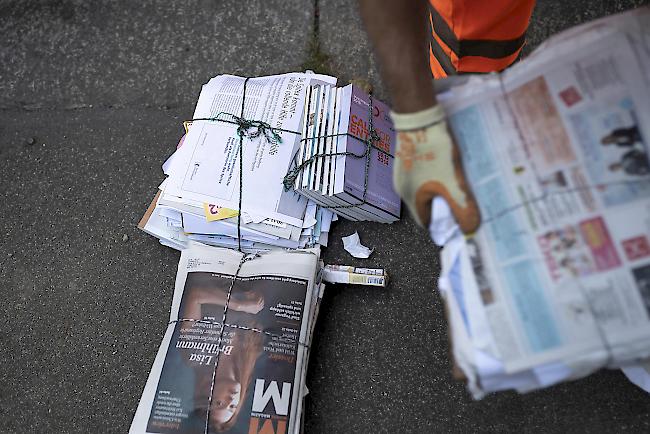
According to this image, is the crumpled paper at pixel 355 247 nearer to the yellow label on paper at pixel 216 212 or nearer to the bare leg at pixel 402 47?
the yellow label on paper at pixel 216 212

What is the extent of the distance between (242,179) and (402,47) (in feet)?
2.50

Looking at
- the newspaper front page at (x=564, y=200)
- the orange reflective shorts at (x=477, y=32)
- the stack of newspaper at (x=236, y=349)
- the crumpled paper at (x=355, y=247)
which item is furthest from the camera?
the crumpled paper at (x=355, y=247)

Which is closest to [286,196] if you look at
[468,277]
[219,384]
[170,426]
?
[219,384]

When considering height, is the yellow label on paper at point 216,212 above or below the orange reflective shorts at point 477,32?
below

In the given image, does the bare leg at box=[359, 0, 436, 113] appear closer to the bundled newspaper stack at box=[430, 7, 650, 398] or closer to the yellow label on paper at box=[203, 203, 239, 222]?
the bundled newspaper stack at box=[430, 7, 650, 398]

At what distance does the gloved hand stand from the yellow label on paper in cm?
68

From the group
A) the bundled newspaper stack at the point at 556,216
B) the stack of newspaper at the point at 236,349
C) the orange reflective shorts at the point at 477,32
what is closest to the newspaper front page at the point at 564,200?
the bundled newspaper stack at the point at 556,216

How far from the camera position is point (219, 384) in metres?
1.39

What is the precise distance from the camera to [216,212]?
4.97 ft

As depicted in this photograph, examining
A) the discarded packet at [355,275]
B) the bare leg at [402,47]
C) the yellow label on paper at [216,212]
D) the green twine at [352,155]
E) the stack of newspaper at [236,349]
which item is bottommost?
the stack of newspaper at [236,349]

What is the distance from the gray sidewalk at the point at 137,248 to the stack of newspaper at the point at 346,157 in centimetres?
13

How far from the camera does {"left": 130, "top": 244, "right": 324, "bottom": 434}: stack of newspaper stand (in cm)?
138

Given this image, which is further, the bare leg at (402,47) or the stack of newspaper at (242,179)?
the stack of newspaper at (242,179)

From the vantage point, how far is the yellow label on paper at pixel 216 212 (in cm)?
151
